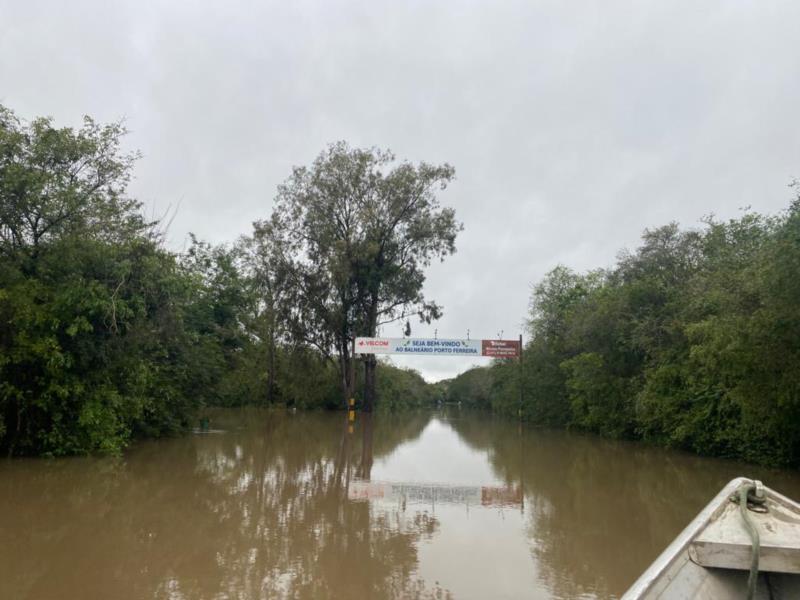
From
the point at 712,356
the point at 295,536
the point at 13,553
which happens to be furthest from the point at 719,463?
the point at 13,553

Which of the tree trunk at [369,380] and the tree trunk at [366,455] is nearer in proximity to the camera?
the tree trunk at [366,455]

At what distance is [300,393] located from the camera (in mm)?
45250

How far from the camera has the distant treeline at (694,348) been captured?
12.4 metres

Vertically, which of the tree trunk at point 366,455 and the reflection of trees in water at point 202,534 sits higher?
the tree trunk at point 366,455

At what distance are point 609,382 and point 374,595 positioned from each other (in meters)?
23.0

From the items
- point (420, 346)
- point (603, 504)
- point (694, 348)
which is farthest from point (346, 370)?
point (603, 504)

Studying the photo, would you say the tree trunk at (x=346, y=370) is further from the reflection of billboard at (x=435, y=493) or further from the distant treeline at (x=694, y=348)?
the reflection of billboard at (x=435, y=493)

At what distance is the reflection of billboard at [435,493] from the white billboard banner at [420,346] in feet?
55.1

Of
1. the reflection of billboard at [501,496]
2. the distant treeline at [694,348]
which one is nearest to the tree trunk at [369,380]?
the distant treeline at [694,348]

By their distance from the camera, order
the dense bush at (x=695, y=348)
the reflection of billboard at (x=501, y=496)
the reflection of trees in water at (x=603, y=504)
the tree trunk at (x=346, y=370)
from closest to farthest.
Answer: the reflection of trees in water at (x=603, y=504), the reflection of billboard at (x=501, y=496), the dense bush at (x=695, y=348), the tree trunk at (x=346, y=370)

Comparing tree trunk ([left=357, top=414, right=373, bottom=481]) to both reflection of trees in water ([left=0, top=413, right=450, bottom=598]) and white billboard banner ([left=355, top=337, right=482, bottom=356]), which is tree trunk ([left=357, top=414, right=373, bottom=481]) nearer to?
reflection of trees in water ([left=0, top=413, right=450, bottom=598])

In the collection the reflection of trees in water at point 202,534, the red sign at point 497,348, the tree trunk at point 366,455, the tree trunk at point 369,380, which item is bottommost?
the reflection of trees in water at point 202,534

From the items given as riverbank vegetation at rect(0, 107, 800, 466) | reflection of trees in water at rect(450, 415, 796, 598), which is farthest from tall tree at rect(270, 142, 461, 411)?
reflection of trees in water at rect(450, 415, 796, 598)

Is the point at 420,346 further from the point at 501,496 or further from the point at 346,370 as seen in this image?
the point at 501,496
